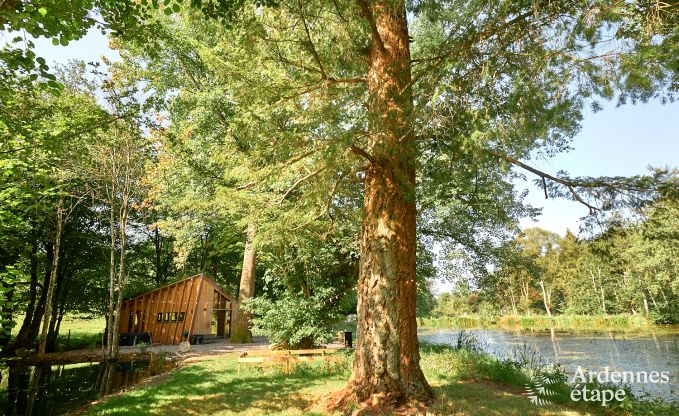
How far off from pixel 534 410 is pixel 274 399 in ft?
13.6

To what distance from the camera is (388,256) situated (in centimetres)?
577

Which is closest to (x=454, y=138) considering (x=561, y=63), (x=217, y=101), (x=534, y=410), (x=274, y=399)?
(x=561, y=63)

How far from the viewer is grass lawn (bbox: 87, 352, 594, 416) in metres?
5.66

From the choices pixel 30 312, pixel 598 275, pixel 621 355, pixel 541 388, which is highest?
pixel 598 275

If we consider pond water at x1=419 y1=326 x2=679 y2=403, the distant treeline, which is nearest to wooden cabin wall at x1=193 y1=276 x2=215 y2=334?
pond water at x1=419 y1=326 x2=679 y2=403

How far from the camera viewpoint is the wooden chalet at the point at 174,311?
19.7 meters

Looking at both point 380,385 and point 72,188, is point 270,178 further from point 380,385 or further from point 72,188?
point 72,188

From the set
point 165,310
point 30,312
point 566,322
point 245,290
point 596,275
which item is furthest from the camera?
point 596,275

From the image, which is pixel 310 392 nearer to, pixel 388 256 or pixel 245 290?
pixel 388 256

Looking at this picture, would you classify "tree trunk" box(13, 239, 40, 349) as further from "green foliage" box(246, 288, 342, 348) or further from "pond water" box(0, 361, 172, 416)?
"green foliage" box(246, 288, 342, 348)

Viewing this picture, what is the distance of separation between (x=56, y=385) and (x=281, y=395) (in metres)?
9.25

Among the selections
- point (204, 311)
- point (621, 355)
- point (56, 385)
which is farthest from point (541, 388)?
point (204, 311)

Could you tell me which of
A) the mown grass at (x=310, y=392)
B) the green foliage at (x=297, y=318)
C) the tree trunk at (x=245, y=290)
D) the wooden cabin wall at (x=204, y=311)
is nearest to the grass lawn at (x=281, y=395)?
the mown grass at (x=310, y=392)

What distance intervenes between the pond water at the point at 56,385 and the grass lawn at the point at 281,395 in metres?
2.40
